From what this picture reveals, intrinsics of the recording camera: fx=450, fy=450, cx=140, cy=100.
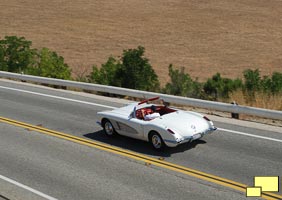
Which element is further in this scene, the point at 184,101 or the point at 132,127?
the point at 184,101

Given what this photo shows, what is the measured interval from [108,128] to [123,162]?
205 cm

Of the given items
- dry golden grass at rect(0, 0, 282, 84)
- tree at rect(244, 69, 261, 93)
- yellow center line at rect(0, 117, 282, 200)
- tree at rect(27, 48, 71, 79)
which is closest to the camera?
yellow center line at rect(0, 117, 282, 200)

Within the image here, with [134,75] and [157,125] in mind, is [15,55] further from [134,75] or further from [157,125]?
[157,125]

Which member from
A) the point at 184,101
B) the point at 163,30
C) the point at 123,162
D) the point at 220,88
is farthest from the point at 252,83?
the point at 163,30

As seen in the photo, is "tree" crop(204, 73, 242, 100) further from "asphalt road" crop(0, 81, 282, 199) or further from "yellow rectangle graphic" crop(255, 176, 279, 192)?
"yellow rectangle graphic" crop(255, 176, 279, 192)

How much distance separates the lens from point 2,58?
1003 inches

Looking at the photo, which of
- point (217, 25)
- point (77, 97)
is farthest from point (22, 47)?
point (217, 25)

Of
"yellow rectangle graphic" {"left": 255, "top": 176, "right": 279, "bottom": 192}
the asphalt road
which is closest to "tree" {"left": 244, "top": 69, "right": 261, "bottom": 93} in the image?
the asphalt road

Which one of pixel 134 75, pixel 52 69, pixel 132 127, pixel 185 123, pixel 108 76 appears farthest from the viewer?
pixel 52 69

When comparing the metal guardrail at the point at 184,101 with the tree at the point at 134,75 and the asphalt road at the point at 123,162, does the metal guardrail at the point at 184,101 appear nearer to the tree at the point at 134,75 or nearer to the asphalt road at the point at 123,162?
the asphalt road at the point at 123,162

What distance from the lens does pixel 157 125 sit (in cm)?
1120

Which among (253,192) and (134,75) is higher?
(134,75)

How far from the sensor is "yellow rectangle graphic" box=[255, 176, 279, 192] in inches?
355

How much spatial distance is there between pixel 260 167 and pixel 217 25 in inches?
1470
